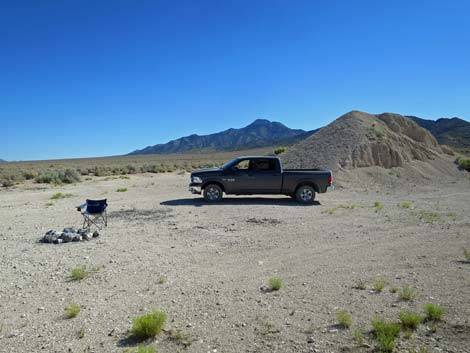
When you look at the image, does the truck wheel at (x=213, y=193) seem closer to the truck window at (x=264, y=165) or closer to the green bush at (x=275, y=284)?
the truck window at (x=264, y=165)

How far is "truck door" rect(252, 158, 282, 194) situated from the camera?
14484 millimetres

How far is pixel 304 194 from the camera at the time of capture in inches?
580

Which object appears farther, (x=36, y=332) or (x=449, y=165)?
(x=449, y=165)

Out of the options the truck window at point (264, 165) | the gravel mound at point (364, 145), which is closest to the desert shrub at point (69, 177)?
the gravel mound at point (364, 145)

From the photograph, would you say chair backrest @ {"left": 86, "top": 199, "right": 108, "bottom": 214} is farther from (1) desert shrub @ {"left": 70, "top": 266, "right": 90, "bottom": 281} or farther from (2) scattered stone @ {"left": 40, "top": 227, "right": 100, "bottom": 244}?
(1) desert shrub @ {"left": 70, "top": 266, "right": 90, "bottom": 281}

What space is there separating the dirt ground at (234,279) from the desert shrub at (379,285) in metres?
0.08

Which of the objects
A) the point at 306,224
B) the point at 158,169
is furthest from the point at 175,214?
the point at 158,169

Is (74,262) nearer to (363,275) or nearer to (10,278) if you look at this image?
(10,278)

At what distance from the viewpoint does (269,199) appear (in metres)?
15.8

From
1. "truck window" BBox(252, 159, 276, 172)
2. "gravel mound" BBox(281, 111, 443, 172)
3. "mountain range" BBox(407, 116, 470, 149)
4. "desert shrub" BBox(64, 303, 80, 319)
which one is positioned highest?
"mountain range" BBox(407, 116, 470, 149)

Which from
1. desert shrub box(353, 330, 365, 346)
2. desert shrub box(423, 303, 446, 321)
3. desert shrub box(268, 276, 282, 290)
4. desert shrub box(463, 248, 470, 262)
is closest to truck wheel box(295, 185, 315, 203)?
desert shrub box(463, 248, 470, 262)

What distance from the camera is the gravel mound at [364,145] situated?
2439 cm

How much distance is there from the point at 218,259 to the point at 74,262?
2.83 m

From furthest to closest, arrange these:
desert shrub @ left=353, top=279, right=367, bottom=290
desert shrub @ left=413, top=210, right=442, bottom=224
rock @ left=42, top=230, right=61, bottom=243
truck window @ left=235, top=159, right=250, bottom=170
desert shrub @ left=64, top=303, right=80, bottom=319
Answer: truck window @ left=235, top=159, right=250, bottom=170 → desert shrub @ left=413, top=210, right=442, bottom=224 → rock @ left=42, top=230, right=61, bottom=243 → desert shrub @ left=353, top=279, right=367, bottom=290 → desert shrub @ left=64, top=303, right=80, bottom=319
